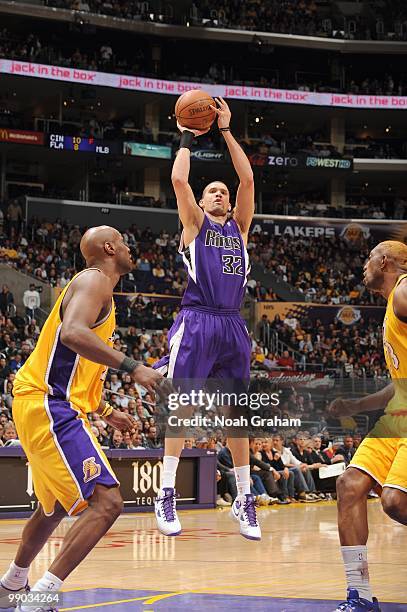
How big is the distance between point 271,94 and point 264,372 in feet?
59.0

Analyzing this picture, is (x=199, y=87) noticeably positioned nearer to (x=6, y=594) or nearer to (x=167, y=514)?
(x=167, y=514)

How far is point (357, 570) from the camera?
6.53m

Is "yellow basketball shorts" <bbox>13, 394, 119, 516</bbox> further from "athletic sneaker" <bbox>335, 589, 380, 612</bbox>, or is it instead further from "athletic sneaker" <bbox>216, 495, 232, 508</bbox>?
"athletic sneaker" <bbox>216, 495, 232, 508</bbox>

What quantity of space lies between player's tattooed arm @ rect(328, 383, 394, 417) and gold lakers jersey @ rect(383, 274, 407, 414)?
0.14 meters

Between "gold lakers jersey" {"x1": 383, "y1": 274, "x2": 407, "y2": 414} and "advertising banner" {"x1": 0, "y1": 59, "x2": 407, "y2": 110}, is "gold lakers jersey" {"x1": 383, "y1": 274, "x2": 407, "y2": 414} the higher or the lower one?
the lower one

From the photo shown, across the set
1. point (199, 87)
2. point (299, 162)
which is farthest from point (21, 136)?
point (299, 162)

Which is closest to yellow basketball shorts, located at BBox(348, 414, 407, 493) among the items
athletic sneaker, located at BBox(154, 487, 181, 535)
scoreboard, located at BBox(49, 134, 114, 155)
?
athletic sneaker, located at BBox(154, 487, 181, 535)

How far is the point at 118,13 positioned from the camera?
1515 inches

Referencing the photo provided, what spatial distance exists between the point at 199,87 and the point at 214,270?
32459 millimetres

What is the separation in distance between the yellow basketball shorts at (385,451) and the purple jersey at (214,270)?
64.9 inches

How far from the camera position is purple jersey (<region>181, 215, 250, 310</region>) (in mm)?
7555

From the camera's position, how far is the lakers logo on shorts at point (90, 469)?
584cm

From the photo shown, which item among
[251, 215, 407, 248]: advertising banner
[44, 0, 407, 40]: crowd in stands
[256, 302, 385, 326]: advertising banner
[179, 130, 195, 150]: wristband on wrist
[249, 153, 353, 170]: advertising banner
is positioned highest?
[44, 0, 407, 40]: crowd in stands

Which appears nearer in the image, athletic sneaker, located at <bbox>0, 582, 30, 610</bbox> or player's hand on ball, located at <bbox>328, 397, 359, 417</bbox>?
athletic sneaker, located at <bbox>0, 582, 30, 610</bbox>
